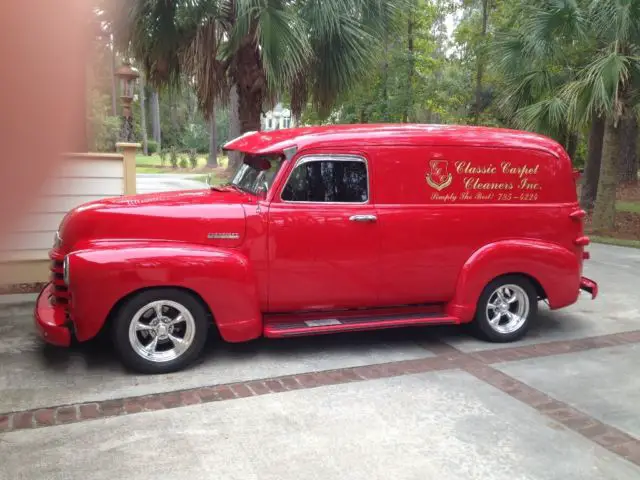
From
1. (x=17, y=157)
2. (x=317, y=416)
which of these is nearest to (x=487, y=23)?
(x=317, y=416)

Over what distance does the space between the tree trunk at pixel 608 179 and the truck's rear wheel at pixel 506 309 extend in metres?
8.11

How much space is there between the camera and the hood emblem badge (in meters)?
4.80

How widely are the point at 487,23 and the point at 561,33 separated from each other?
10.1m

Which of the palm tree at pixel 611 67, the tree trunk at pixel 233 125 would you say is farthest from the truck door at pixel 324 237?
the palm tree at pixel 611 67

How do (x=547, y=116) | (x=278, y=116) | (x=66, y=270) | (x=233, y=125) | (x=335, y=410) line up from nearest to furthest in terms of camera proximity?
(x=335, y=410), (x=66, y=270), (x=547, y=116), (x=278, y=116), (x=233, y=125)

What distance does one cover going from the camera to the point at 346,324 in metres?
5.16

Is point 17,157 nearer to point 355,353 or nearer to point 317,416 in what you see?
point 317,416

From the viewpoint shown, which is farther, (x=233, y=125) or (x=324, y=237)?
→ (x=233, y=125)

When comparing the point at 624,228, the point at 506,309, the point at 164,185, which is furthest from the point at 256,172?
the point at 164,185

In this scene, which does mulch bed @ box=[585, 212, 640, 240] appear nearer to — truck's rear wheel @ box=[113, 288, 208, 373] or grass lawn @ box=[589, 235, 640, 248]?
grass lawn @ box=[589, 235, 640, 248]

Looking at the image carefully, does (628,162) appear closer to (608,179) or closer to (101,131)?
(608,179)

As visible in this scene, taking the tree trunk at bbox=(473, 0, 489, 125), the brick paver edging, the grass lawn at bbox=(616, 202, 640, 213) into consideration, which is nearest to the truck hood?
the brick paver edging

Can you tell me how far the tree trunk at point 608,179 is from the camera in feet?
41.1

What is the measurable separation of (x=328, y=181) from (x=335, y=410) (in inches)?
80.2
